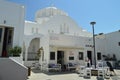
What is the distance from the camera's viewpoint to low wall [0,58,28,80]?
32.0ft

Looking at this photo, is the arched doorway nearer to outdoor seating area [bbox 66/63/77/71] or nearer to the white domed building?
the white domed building

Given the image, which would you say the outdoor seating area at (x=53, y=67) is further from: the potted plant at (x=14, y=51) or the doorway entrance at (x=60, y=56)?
the potted plant at (x=14, y=51)

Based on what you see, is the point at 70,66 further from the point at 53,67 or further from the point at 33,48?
the point at 33,48

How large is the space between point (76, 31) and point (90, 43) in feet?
28.3

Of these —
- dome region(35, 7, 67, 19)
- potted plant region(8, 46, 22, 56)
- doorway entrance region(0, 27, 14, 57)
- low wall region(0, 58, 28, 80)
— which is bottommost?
low wall region(0, 58, 28, 80)

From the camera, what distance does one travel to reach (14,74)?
988 cm

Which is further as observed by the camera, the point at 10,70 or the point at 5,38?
the point at 5,38

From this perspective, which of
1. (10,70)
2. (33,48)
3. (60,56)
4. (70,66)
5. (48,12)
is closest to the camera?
(10,70)

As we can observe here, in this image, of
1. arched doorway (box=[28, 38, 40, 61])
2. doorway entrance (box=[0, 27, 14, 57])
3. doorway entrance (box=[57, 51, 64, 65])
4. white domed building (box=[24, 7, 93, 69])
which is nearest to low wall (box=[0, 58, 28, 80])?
doorway entrance (box=[0, 27, 14, 57])

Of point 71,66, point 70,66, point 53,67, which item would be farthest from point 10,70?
point 71,66

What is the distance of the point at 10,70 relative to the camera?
985 cm

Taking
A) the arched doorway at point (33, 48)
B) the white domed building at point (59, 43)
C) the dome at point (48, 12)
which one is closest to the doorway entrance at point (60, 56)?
the white domed building at point (59, 43)

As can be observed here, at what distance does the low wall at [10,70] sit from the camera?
975 cm

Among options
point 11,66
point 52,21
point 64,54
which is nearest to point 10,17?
point 11,66
